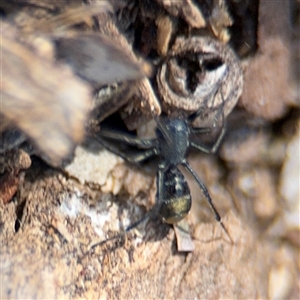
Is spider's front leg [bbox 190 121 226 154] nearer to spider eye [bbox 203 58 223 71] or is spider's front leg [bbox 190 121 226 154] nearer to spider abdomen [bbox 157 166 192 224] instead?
spider abdomen [bbox 157 166 192 224]

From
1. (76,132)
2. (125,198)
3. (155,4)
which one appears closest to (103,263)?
(125,198)

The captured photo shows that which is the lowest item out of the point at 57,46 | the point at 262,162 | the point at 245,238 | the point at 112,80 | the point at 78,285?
the point at 245,238

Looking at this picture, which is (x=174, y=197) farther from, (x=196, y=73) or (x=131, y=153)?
(x=196, y=73)

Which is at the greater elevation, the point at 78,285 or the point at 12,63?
the point at 12,63

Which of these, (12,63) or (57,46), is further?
(57,46)

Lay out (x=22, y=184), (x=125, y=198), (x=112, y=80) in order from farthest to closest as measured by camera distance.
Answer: (x=125, y=198)
(x=22, y=184)
(x=112, y=80)

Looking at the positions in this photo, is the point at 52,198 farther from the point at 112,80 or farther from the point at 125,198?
the point at 112,80

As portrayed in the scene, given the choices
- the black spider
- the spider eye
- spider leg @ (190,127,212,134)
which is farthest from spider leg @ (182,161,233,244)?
the spider eye

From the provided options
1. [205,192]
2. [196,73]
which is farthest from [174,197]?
[196,73]

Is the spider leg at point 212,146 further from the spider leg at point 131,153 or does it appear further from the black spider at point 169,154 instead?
the spider leg at point 131,153
